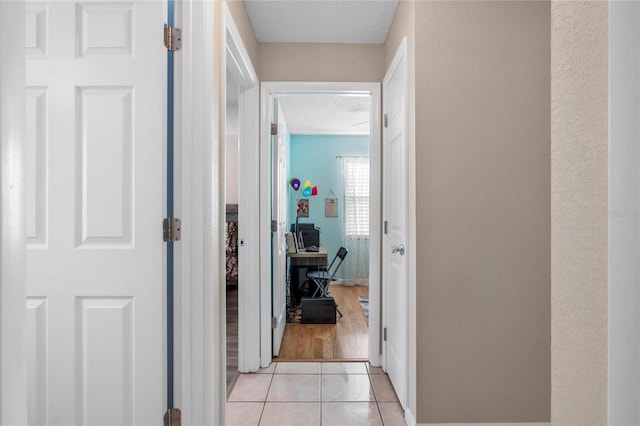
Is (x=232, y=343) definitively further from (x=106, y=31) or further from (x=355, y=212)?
(x=355, y=212)

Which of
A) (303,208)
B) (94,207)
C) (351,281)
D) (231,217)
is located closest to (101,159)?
(94,207)

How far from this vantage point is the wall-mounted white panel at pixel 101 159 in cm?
146

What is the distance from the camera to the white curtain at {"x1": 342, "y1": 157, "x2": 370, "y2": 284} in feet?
20.9

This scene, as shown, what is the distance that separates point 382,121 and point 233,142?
155 inches

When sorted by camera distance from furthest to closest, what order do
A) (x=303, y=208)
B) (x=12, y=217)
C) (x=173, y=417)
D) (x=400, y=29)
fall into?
(x=303, y=208)
(x=400, y=29)
(x=173, y=417)
(x=12, y=217)

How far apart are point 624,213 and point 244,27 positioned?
2.32m

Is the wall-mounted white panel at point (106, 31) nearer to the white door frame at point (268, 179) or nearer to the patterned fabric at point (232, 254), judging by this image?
the white door frame at point (268, 179)

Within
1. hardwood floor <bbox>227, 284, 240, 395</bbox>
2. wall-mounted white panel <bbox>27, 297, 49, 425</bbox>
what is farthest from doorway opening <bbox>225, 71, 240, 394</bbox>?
wall-mounted white panel <bbox>27, 297, 49, 425</bbox>

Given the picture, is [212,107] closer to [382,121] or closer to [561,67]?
[561,67]

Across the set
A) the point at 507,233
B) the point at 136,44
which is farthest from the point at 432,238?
the point at 136,44

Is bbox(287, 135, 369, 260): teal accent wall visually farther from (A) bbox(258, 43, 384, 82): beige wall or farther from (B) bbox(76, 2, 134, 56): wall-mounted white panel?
(B) bbox(76, 2, 134, 56): wall-mounted white panel

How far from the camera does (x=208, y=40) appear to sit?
5.29 ft

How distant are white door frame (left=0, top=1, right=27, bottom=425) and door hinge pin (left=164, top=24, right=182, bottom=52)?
3.54 ft

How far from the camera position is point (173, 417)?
5.12 ft
